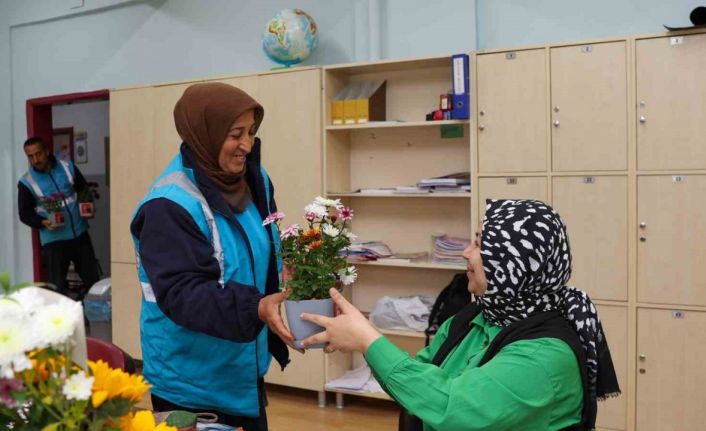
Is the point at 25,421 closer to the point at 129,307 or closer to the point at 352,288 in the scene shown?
the point at 352,288

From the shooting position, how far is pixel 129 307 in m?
4.94

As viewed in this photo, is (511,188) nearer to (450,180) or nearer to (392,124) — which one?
(450,180)

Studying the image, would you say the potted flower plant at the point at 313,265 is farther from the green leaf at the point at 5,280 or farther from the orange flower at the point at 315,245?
the green leaf at the point at 5,280

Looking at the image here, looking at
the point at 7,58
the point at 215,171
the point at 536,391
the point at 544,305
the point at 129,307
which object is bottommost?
the point at 129,307

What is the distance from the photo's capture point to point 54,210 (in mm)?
5637

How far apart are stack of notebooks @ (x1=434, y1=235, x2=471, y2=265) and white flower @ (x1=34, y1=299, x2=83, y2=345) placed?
3262 millimetres

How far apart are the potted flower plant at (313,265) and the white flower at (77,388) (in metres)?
0.83

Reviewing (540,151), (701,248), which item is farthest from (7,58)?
(701,248)

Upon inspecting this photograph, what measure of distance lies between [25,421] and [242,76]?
3842 mm

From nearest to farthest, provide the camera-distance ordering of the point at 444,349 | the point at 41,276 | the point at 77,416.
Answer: the point at 77,416
the point at 444,349
the point at 41,276

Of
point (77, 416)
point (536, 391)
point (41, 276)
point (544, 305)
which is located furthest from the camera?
point (41, 276)

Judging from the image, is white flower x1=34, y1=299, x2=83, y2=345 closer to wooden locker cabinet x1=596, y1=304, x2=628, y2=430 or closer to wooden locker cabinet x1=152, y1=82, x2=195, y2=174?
wooden locker cabinet x1=596, y1=304, x2=628, y2=430

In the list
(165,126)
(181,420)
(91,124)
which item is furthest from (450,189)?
(91,124)

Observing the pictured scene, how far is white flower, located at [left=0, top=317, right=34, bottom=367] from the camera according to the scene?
0.67m
